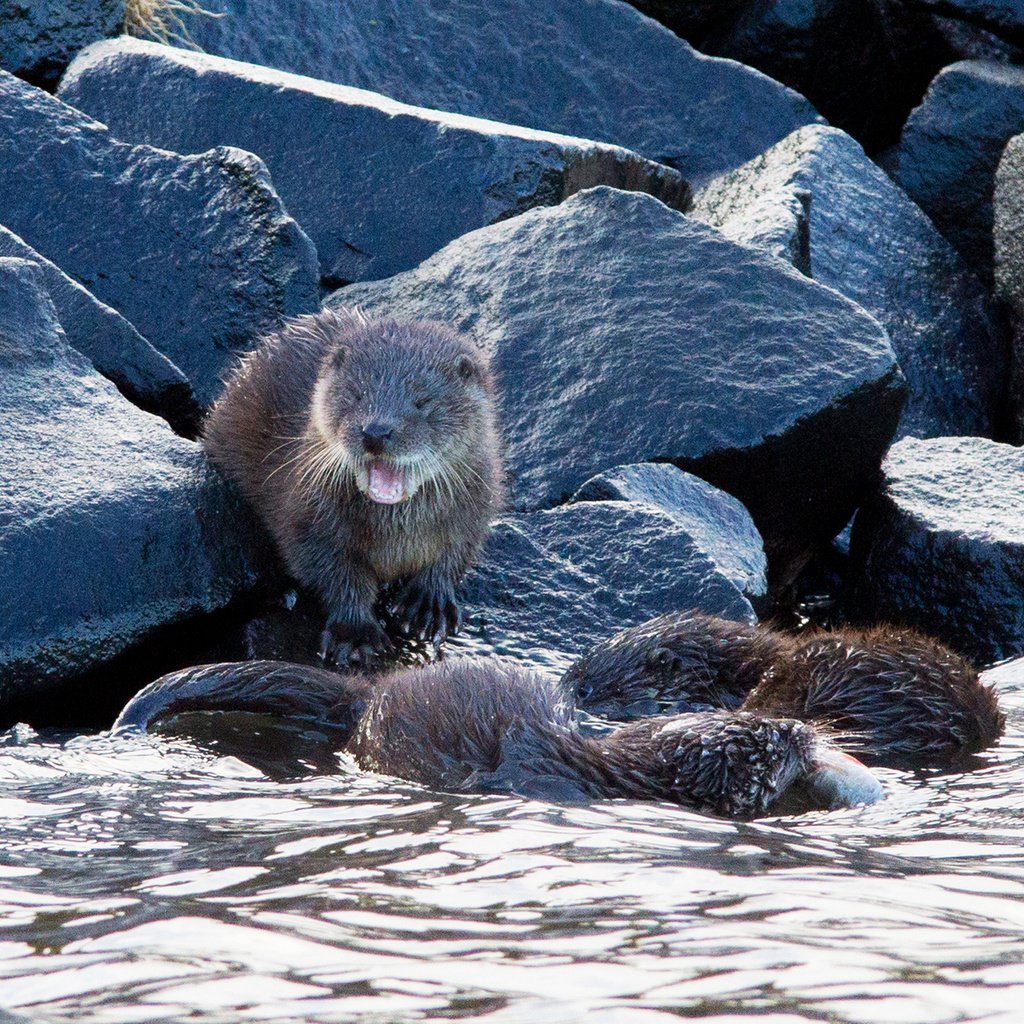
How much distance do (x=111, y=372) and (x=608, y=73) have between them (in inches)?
188

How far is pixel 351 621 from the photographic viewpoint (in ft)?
17.6

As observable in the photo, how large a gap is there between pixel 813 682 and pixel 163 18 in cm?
603

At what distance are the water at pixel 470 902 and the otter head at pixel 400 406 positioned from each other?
4.49 ft

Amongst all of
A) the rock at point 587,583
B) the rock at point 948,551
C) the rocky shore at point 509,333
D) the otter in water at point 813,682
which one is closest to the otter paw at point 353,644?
the rocky shore at point 509,333

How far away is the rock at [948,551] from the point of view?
19.5ft

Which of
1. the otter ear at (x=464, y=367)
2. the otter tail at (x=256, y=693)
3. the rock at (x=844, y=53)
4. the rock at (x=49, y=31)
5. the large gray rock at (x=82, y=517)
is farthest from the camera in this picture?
the rock at (x=844, y=53)

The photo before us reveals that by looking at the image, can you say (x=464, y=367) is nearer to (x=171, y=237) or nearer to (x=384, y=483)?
(x=384, y=483)

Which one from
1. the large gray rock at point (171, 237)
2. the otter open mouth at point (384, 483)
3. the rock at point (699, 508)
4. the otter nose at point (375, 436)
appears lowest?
the rock at point (699, 508)

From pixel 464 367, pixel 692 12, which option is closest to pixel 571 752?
pixel 464 367

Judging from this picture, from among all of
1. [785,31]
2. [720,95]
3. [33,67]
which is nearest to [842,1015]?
[33,67]

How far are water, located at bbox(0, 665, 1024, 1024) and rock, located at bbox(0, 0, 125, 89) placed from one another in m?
4.96

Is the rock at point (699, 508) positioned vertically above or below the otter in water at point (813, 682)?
above

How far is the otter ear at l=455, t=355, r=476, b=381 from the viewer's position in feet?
18.2

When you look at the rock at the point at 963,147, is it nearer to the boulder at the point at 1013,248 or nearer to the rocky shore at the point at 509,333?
the rocky shore at the point at 509,333
